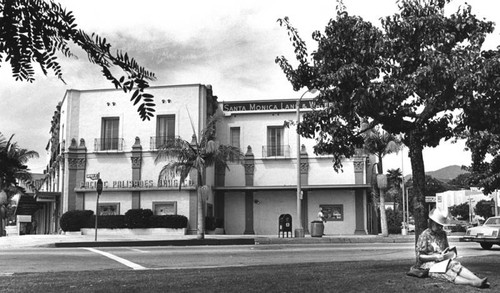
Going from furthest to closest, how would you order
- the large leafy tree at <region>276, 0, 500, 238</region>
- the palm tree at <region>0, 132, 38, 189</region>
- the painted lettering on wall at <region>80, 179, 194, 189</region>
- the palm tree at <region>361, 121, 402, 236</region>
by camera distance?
the painted lettering on wall at <region>80, 179, 194, 189</region> → the palm tree at <region>361, 121, 402, 236</region> → the large leafy tree at <region>276, 0, 500, 238</region> → the palm tree at <region>0, 132, 38, 189</region>

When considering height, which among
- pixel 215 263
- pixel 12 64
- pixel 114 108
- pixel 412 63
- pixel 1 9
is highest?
pixel 114 108

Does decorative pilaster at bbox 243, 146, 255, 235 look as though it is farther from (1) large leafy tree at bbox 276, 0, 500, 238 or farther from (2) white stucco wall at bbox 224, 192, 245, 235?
(1) large leafy tree at bbox 276, 0, 500, 238

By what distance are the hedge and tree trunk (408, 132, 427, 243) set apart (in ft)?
85.8

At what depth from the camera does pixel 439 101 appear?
10.4 meters

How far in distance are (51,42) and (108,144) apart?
3815 centimetres

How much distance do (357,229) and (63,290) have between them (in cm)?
3277

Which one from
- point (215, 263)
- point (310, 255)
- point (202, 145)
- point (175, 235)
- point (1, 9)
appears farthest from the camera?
point (175, 235)

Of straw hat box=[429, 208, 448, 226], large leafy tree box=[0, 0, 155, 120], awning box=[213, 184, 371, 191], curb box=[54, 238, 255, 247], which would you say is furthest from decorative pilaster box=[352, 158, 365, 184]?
large leafy tree box=[0, 0, 155, 120]

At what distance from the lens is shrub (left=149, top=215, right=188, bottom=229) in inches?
1419

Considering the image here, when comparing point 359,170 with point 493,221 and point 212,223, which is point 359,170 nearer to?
point 212,223

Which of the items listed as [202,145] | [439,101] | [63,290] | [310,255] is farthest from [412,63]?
[202,145]

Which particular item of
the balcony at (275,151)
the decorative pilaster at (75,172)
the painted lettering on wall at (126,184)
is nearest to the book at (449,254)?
the painted lettering on wall at (126,184)

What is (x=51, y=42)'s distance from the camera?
179cm

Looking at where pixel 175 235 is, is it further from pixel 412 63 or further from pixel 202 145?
pixel 412 63
